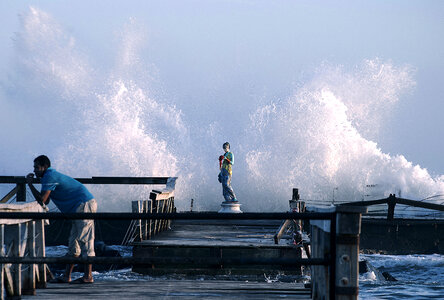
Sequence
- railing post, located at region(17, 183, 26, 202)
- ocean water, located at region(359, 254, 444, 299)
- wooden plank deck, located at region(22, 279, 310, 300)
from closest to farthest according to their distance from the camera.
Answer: wooden plank deck, located at region(22, 279, 310, 300), ocean water, located at region(359, 254, 444, 299), railing post, located at region(17, 183, 26, 202)

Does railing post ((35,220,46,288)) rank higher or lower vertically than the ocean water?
higher

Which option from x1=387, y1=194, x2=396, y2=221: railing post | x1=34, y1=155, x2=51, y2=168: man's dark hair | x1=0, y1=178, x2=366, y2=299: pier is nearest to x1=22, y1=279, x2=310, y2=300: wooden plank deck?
x1=0, y1=178, x2=366, y2=299: pier

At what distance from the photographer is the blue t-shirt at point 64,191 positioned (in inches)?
310

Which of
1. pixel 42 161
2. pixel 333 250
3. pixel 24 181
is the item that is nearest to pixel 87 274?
pixel 42 161

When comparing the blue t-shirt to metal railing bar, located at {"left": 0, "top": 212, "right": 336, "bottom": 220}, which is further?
the blue t-shirt

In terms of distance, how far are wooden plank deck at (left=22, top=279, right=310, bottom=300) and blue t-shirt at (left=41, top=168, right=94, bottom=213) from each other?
106cm

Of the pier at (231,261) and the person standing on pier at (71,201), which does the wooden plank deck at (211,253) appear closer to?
the pier at (231,261)

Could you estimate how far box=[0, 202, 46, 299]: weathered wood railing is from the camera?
6.40m

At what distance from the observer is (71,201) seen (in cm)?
827

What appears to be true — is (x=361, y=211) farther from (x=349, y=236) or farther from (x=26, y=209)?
(x=26, y=209)

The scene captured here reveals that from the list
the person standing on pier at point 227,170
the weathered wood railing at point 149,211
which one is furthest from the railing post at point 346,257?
the person standing on pier at point 227,170

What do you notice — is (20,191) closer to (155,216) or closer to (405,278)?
(405,278)

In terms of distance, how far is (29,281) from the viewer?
690 cm

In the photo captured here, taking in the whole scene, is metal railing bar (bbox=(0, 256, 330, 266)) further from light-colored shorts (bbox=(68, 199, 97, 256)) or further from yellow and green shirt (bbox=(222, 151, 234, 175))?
yellow and green shirt (bbox=(222, 151, 234, 175))
